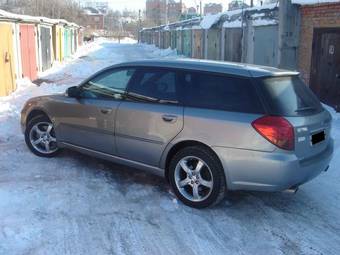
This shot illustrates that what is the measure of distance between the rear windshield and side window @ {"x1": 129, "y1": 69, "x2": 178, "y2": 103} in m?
1.04

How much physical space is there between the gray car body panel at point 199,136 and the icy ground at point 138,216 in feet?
1.20

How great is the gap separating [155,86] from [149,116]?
0.37 m

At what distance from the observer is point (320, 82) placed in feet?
38.5

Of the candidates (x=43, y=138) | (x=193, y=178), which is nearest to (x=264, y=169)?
(x=193, y=178)

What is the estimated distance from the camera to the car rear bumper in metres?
4.38

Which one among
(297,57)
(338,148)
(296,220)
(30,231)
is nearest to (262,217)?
(296,220)

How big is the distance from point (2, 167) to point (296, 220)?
388 cm

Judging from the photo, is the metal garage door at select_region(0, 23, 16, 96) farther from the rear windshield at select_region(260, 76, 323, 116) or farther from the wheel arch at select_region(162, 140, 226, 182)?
the rear windshield at select_region(260, 76, 323, 116)

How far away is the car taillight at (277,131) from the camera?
4.34m

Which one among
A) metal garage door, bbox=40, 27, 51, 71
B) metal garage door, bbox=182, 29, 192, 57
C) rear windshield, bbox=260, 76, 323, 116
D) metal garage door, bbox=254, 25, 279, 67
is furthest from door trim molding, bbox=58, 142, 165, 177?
metal garage door, bbox=182, 29, 192, 57

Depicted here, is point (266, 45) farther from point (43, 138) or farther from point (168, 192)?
point (168, 192)

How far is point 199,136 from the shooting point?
4734 millimetres

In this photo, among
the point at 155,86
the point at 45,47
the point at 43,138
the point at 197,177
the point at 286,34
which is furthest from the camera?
the point at 45,47

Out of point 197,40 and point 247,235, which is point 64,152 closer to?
point 247,235
